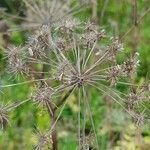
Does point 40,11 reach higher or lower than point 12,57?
higher

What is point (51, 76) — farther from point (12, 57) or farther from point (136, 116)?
point (136, 116)

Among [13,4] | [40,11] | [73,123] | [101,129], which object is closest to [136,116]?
[40,11]

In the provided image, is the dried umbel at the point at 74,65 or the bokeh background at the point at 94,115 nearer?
the dried umbel at the point at 74,65

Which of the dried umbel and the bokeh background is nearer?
the dried umbel

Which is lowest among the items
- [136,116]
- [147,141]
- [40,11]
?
[147,141]

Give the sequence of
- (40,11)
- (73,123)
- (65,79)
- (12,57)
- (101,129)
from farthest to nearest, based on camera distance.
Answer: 1. (73,123)
2. (101,129)
3. (40,11)
4. (12,57)
5. (65,79)

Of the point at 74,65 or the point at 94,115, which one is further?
the point at 94,115

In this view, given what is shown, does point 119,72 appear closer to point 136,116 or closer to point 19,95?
point 136,116

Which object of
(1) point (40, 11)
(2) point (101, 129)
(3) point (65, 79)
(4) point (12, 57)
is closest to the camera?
(3) point (65, 79)

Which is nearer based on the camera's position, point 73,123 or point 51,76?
point 51,76

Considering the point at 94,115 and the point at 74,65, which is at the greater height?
the point at 74,65
